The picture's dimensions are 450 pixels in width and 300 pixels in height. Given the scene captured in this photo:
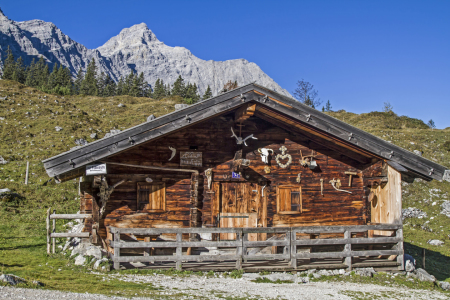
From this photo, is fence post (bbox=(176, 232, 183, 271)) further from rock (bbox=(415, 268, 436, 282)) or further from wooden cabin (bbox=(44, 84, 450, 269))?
rock (bbox=(415, 268, 436, 282))

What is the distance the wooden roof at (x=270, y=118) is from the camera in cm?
1055

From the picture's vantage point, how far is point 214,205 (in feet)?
41.3

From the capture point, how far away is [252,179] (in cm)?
1295

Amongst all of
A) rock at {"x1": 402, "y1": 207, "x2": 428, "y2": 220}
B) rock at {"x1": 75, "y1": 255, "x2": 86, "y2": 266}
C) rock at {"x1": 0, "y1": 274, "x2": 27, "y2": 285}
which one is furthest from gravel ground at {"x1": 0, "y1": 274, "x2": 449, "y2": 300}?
rock at {"x1": 402, "y1": 207, "x2": 428, "y2": 220}

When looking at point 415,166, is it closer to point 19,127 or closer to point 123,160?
point 123,160

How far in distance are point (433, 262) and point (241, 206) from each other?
7911mm

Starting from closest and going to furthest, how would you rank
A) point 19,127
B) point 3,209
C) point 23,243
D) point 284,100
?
point 284,100
point 23,243
point 3,209
point 19,127

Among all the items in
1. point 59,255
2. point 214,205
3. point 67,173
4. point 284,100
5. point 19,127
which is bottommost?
point 59,255

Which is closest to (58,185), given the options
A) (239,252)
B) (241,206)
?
(241,206)

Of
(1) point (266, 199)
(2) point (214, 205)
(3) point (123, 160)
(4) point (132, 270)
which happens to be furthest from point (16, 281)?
(1) point (266, 199)

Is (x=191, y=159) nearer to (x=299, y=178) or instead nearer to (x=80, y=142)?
(x=299, y=178)

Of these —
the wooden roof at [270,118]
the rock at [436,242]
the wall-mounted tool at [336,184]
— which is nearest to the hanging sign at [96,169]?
the wooden roof at [270,118]

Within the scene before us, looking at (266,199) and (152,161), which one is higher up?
(152,161)

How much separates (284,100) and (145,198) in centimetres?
546
